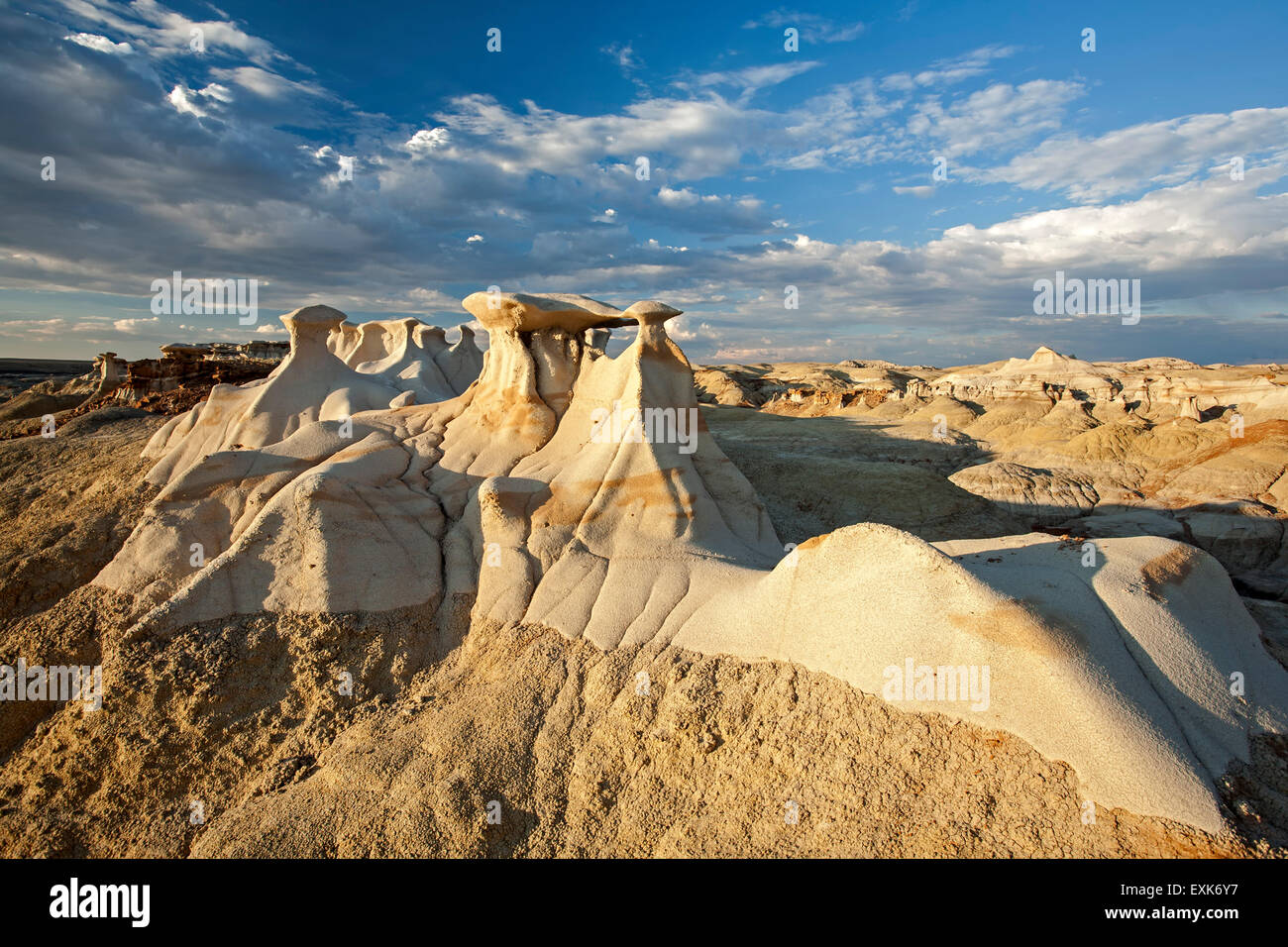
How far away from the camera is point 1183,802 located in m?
3.61

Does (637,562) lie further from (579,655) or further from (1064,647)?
(1064,647)

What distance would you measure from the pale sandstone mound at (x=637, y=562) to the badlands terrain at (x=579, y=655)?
0.10ft

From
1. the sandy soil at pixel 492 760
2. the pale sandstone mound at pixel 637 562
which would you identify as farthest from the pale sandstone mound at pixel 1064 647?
the sandy soil at pixel 492 760

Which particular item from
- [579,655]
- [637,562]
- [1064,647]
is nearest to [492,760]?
[579,655]

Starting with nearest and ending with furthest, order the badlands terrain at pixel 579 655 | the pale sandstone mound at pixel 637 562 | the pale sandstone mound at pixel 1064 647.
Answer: the pale sandstone mound at pixel 1064 647, the badlands terrain at pixel 579 655, the pale sandstone mound at pixel 637 562

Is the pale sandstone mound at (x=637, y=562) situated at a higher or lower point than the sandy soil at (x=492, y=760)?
higher

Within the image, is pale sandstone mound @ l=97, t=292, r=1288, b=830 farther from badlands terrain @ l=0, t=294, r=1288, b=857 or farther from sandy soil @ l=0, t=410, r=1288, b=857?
sandy soil @ l=0, t=410, r=1288, b=857

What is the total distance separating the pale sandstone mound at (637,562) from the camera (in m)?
4.21

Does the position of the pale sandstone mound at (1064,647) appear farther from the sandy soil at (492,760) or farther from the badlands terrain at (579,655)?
the sandy soil at (492,760)

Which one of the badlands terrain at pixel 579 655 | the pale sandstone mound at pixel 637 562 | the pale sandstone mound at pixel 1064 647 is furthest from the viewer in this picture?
the pale sandstone mound at pixel 637 562

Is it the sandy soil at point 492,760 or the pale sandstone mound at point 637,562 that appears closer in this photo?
the sandy soil at point 492,760

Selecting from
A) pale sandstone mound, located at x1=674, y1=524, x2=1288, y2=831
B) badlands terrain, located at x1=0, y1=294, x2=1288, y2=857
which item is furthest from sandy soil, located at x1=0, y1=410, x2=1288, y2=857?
pale sandstone mound, located at x1=674, y1=524, x2=1288, y2=831

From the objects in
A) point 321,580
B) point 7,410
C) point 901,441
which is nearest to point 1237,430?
point 901,441

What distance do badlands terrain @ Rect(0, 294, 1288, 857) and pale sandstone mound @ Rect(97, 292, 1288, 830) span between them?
0.03m
